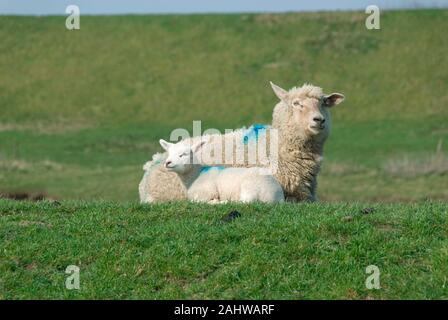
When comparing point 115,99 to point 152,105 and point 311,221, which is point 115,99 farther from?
point 311,221

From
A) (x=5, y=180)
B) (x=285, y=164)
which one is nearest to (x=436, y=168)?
(x=5, y=180)

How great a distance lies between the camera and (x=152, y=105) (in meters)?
54.9

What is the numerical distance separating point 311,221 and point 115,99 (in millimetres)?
44940

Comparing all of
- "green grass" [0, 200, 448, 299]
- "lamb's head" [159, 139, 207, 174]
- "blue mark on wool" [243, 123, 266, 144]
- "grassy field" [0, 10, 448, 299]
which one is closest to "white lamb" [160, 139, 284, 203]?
"lamb's head" [159, 139, 207, 174]

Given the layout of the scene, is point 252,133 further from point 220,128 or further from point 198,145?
point 220,128

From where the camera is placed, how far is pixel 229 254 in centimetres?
1092

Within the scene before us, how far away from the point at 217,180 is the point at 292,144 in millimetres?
1463

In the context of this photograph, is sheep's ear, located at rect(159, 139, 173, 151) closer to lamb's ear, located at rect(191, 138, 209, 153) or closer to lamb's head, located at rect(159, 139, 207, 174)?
lamb's head, located at rect(159, 139, 207, 174)

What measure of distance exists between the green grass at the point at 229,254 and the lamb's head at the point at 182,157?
1.64 metres

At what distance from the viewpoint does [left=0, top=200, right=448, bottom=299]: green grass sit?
1031cm

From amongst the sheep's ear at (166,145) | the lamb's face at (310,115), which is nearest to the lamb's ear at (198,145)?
the sheep's ear at (166,145)

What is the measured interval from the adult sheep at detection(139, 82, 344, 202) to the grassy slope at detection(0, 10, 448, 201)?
955 inches

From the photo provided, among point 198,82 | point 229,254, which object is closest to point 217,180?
point 229,254
